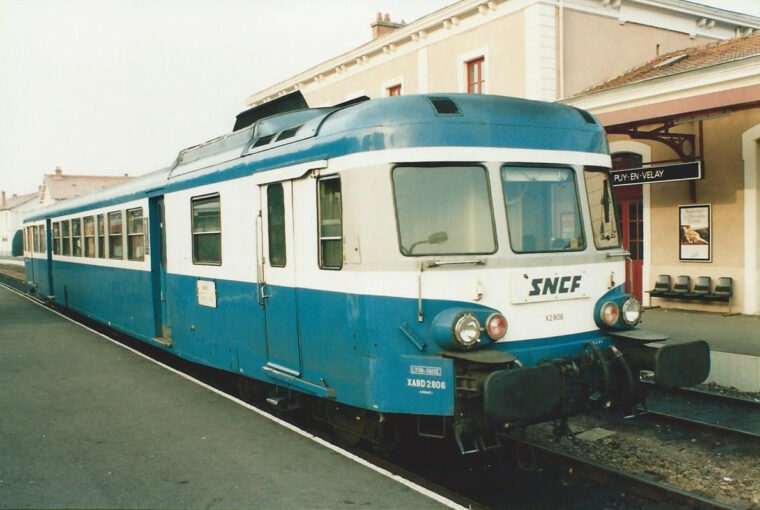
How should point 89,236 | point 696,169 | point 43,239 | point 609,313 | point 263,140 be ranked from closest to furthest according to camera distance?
point 609,313 → point 263,140 → point 696,169 → point 89,236 → point 43,239

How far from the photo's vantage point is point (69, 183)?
8275 cm

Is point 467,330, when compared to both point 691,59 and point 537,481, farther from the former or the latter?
point 691,59

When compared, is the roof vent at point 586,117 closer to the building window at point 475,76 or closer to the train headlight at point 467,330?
the train headlight at point 467,330

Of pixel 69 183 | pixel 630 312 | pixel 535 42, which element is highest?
pixel 69 183

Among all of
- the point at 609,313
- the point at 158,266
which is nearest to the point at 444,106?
the point at 609,313

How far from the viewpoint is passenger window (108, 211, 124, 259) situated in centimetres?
1183

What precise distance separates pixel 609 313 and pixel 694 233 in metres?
9.62

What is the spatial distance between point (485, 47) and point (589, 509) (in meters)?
16.1

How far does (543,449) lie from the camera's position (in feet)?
21.8

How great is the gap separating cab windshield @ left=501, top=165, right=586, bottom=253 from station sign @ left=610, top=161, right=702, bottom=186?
8.19 meters

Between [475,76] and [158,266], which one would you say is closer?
[158,266]

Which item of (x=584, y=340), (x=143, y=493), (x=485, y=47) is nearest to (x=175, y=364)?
(x=143, y=493)

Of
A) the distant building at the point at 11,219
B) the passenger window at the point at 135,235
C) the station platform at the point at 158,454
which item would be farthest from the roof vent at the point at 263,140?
the distant building at the point at 11,219

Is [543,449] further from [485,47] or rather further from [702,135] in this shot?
[485,47]
